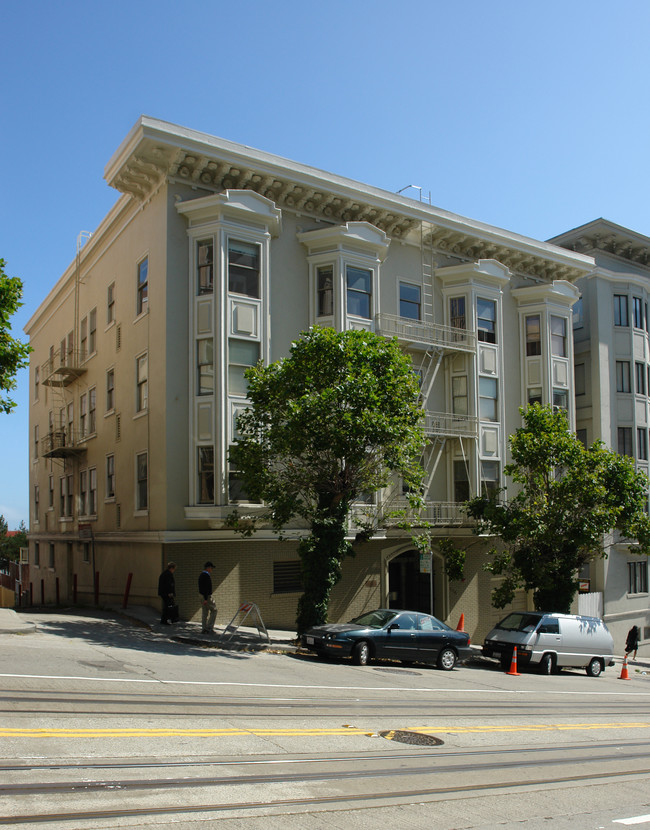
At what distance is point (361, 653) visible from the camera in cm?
1736

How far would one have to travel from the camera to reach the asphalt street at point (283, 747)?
22.1 ft

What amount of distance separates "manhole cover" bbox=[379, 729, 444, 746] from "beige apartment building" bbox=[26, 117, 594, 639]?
10.6m

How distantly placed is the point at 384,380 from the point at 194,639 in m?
7.14

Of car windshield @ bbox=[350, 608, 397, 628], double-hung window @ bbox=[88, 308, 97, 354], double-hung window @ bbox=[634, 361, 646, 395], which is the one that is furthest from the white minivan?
double-hung window @ bbox=[88, 308, 97, 354]

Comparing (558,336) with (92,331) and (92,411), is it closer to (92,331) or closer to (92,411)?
(92,331)

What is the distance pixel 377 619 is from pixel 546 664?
588 centimetres

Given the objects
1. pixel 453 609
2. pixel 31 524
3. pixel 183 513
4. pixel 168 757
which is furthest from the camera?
pixel 31 524

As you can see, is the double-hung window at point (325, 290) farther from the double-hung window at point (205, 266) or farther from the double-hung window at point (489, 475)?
the double-hung window at point (489, 475)

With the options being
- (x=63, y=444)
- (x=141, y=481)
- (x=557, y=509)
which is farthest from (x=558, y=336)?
(x=63, y=444)

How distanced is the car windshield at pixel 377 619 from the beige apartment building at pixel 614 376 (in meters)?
16.1

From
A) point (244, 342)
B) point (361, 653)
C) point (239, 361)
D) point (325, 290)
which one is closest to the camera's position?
point (361, 653)

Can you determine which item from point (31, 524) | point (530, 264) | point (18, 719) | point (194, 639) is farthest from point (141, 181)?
point (31, 524)

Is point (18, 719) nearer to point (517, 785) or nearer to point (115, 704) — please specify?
point (115, 704)

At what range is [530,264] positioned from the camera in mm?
29938
